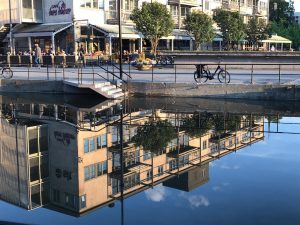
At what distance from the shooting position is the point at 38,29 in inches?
1858

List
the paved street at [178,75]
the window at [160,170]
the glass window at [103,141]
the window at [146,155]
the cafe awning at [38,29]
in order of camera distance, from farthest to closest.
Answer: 1. the cafe awning at [38,29]
2. the paved street at [178,75]
3. the glass window at [103,141]
4. the window at [146,155]
5. the window at [160,170]

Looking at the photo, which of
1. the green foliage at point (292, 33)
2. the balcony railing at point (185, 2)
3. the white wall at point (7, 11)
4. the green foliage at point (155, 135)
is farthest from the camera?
the green foliage at point (292, 33)

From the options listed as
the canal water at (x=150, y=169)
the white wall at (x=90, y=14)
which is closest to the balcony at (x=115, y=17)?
the white wall at (x=90, y=14)

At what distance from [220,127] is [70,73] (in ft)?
60.1

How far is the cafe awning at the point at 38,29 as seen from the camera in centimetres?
4562

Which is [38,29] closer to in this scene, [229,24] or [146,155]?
[229,24]

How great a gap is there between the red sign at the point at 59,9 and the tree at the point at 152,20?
683 cm

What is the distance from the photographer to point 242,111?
62.2ft

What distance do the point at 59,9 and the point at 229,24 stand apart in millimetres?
20365

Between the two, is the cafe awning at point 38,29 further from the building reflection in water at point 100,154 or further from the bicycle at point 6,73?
the building reflection in water at point 100,154

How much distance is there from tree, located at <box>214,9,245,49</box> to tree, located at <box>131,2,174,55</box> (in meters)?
13.6

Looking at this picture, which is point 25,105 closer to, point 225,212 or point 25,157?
point 25,157

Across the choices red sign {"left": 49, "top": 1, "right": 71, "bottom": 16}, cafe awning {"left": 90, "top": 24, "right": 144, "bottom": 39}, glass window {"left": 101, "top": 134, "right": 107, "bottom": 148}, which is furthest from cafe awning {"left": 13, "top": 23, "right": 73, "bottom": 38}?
glass window {"left": 101, "top": 134, "right": 107, "bottom": 148}

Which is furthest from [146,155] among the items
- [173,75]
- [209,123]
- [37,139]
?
[173,75]
